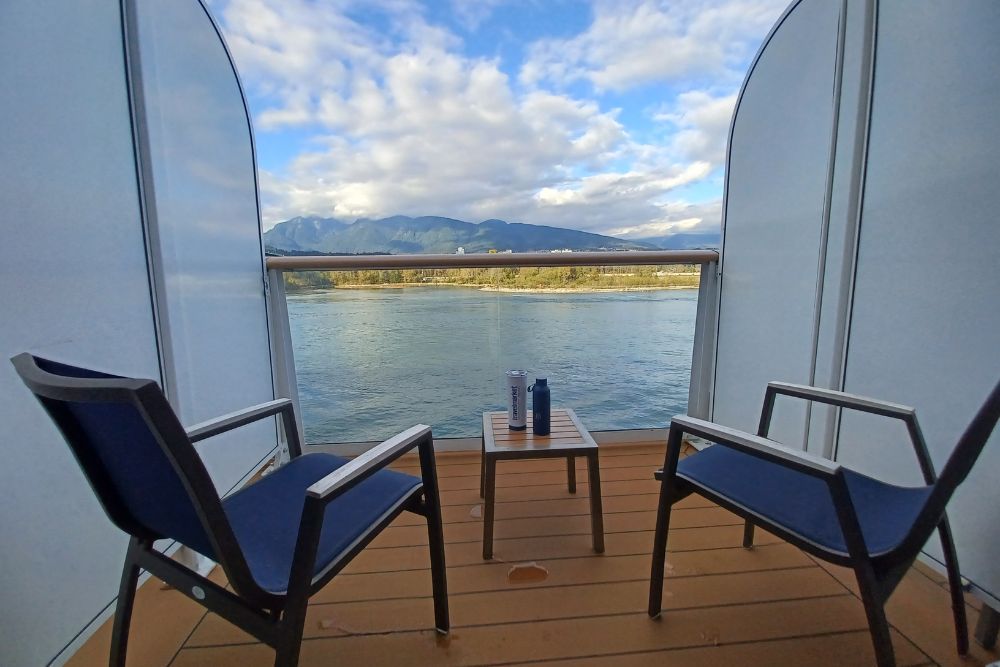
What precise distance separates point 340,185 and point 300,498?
645cm

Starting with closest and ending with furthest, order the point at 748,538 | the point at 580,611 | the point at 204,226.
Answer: the point at 580,611 → the point at 748,538 → the point at 204,226

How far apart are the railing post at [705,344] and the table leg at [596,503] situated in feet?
4.44

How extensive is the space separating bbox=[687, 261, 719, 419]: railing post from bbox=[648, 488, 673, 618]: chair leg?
4.96ft

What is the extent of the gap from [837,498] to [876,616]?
0.84ft

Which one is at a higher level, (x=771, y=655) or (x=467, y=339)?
(x=467, y=339)

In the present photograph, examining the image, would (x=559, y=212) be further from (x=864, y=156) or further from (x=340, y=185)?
(x=864, y=156)

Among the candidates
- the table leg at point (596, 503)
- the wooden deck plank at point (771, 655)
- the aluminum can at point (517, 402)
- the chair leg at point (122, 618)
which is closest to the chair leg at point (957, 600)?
the wooden deck plank at point (771, 655)

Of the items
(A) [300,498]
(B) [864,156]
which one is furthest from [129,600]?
(B) [864,156]

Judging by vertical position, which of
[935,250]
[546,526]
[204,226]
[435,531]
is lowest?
[546,526]

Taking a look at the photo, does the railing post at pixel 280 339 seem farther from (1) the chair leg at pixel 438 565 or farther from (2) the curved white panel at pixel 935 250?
(2) the curved white panel at pixel 935 250

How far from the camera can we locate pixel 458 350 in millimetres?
2473

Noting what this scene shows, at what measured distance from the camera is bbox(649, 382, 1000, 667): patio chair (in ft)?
2.83

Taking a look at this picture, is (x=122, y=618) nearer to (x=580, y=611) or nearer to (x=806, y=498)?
(x=580, y=611)

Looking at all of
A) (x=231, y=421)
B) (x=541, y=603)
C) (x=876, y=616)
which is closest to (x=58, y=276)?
(x=231, y=421)
